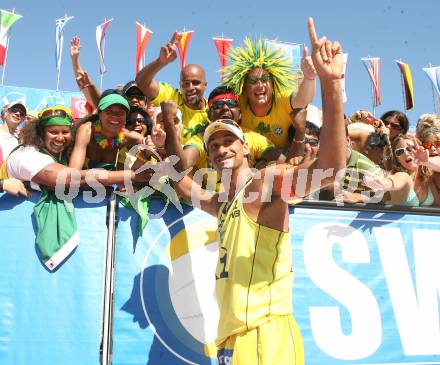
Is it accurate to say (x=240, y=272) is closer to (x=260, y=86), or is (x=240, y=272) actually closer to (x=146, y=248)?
(x=146, y=248)

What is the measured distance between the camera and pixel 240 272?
8.23 ft

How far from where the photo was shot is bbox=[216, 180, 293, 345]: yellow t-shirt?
245cm

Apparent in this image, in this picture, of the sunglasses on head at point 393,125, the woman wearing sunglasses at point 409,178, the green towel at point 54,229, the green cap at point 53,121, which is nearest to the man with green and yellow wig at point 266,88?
the woman wearing sunglasses at point 409,178

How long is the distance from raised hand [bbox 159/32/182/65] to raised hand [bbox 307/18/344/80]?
2.34 meters

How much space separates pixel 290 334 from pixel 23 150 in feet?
7.89

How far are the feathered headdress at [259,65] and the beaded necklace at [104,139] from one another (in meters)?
1.20

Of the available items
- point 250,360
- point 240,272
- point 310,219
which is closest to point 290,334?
point 250,360

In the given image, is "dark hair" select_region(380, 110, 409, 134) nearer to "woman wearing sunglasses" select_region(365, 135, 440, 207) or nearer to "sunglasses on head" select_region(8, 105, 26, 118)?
"woman wearing sunglasses" select_region(365, 135, 440, 207)

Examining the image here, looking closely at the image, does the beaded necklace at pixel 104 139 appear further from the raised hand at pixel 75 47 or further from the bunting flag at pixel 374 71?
the bunting flag at pixel 374 71

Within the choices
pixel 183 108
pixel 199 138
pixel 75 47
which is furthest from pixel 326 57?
pixel 75 47

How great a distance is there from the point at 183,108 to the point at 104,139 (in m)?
1.06

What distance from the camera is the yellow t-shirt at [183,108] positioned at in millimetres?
4586

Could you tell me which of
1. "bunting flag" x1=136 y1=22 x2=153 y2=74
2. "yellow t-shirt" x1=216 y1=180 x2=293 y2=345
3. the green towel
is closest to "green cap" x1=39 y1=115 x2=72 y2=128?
the green towel

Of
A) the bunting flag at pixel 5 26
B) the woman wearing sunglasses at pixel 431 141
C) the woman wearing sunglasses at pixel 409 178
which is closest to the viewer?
the woman wearing sunglasses at pixel 409 178
